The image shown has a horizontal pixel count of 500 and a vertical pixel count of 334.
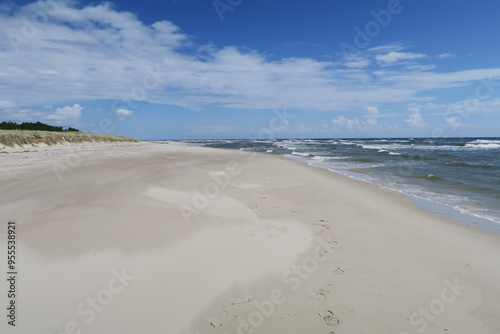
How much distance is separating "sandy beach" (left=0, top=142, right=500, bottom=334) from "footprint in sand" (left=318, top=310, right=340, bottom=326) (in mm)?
13

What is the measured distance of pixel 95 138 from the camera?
165ft

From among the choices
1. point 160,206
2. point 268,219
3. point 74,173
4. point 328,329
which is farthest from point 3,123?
point 328,329

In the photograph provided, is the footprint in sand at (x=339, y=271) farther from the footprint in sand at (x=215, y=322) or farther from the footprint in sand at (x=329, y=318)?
the footprint in sand at (x=215, y=322)

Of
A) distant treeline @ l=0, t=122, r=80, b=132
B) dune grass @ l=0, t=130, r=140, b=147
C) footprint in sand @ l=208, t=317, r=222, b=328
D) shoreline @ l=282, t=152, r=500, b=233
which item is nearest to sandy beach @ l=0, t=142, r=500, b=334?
footprint in sand @ l=208, t=317, r=222, b=328

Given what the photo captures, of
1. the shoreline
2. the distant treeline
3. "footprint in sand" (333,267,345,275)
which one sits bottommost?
the shoreline

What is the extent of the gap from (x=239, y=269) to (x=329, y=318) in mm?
1544

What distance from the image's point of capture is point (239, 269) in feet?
14.4

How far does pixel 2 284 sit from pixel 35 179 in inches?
355

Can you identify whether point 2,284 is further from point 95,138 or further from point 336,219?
point 95,138

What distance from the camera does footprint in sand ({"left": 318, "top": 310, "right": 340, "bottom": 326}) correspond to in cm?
335

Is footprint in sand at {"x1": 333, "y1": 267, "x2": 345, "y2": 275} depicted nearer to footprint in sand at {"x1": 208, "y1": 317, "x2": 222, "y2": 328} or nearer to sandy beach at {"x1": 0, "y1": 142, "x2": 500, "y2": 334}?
sandy beach at {"x1": 0, "y1": 142, "x2": 500, "y2": 334}

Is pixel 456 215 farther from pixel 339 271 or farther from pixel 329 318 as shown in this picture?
pixel 329 318

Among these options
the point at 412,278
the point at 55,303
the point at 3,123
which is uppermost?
the point at 3,123

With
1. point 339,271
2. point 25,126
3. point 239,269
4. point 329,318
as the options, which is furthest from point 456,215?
point 25,126
